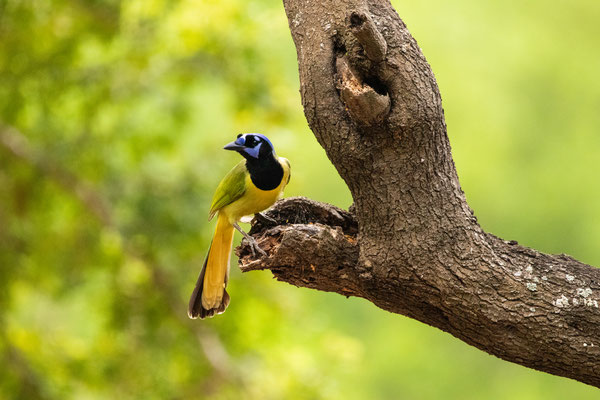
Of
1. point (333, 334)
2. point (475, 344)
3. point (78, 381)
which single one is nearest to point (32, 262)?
point (78, 381)

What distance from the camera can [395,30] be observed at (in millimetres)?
2590

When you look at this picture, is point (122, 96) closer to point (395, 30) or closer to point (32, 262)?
point (32, 262)

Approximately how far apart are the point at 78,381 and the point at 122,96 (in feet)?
6.99

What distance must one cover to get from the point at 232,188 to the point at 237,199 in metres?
0.06

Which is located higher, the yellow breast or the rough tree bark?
the yellow breast

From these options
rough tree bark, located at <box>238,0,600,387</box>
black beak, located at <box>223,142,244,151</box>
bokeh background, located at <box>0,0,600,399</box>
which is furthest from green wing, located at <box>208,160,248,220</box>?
bokeh background, located at <box>0,0,600,399</box>

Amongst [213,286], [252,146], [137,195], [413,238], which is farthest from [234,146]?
[137,195]

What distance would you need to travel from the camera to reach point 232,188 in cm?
338

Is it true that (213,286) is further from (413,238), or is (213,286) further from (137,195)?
(137,195)

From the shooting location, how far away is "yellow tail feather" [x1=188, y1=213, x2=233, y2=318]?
11.4 ft

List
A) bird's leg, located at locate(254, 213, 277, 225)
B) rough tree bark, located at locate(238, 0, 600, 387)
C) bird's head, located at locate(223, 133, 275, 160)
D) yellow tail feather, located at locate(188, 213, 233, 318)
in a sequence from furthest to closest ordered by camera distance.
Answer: yellow tail feather, located at locate(188, 213, 233, 318), bird's head, located at locate(223, 133, 275, 160), bird's leg, located at locate(254, 213, 277, 225), rough tree bark, located at locate(238, 0, 600, 387)

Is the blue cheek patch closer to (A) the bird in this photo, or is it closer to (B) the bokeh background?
(A) the bird

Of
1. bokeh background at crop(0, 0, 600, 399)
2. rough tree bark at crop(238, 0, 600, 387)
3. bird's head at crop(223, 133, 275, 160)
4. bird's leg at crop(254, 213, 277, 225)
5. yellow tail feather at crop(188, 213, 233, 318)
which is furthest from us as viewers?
bokeh background at crop(0, 0, 600, 399)

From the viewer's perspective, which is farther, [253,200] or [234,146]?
[253,200]
